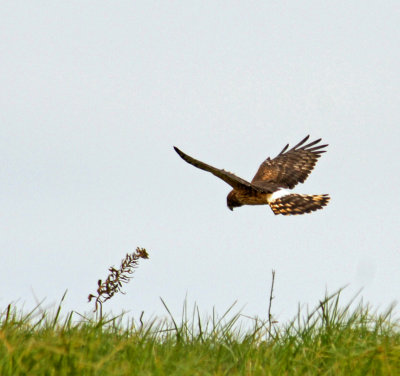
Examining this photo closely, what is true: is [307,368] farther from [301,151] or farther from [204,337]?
[301,151]

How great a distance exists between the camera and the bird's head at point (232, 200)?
14.0m

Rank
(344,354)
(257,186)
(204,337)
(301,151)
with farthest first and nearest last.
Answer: (301,151)
(257,186)
(204,337)
(344,354)

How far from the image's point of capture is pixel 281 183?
14.2m

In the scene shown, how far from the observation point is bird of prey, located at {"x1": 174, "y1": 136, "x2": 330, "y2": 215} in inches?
467

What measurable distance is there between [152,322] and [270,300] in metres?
1.06

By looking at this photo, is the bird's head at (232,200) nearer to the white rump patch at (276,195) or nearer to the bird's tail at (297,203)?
the white rump patch at (276,195)

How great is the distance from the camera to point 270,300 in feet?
21.0

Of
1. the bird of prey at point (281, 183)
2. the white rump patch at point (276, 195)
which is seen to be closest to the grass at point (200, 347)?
the bird of prey at point (281, 183)

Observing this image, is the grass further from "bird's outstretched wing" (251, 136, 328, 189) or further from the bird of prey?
"bird's outstretched wing" (251, 136, 328, 189)

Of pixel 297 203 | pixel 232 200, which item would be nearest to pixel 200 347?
pixel 297 203

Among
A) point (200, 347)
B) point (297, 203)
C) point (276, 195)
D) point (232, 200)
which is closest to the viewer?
point (200, 347)

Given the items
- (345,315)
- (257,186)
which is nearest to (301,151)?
(257,186)

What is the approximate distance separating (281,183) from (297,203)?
2.23 metres

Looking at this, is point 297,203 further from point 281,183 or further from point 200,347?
point 200,347
